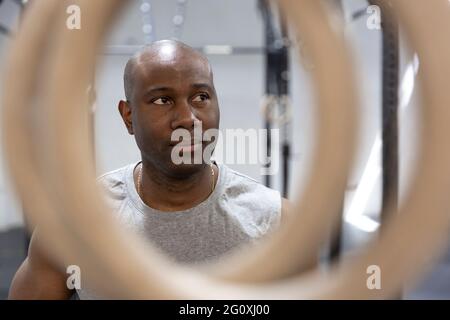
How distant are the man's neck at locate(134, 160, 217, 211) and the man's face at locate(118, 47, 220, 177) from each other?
7 cm

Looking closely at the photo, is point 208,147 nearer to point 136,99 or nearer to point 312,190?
point 136,99

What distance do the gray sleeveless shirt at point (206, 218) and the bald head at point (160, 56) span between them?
13 cm

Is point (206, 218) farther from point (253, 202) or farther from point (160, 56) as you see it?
point (160, 56)

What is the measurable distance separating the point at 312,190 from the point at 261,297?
8 cm

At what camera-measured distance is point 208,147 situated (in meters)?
0.65

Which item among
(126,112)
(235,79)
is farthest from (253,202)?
(235,79)

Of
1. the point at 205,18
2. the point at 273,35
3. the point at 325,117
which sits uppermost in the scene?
the point at 205,18

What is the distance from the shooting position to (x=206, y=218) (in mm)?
712

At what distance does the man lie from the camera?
0.59 m

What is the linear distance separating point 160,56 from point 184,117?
3.8 inches

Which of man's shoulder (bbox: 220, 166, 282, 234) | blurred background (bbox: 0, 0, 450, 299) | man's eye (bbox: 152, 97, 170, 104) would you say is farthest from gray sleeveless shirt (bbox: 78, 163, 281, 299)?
blurred background (bbox: 0, 0, 450, 299)

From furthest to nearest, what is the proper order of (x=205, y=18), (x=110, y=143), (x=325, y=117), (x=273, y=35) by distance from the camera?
(x=205, y=18) < (x=110, y=143) < (x=273, y=35) < (x=325, y=117)

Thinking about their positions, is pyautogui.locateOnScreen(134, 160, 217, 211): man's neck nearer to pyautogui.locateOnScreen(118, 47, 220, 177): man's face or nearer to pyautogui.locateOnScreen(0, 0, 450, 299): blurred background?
pyautogui.locateOnScreen(118, 47, 220, 177): man's face
